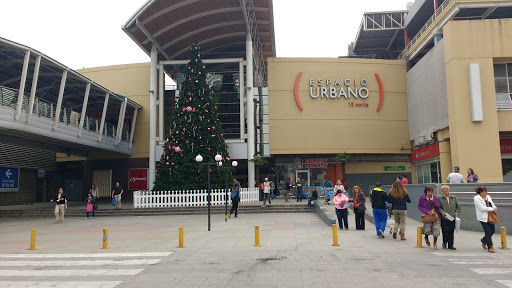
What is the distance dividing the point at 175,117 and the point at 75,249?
45.7 ft

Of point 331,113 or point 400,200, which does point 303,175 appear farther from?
point 400,200

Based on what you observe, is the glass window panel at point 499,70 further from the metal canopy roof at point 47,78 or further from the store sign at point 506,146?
the metal canopy roof at point 47,78

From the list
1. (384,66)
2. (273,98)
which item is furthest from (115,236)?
(384,66)

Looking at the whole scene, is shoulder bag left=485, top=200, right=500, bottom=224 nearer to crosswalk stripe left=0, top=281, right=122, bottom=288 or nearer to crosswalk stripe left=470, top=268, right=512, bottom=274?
crosswalk stripe left=470, top=268, right=512, bottom=274

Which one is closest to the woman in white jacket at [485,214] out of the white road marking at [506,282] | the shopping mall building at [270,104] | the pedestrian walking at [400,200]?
the pedestrian walking at [400,200]

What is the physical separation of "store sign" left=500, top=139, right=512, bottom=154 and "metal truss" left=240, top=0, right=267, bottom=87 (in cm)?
1902

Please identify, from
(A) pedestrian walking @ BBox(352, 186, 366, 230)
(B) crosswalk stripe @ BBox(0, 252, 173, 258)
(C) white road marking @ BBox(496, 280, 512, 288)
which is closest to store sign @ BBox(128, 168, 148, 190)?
(B) crosswalk stripe @ BBox(0, 252, 173, 258)

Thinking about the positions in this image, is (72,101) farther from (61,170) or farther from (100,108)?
(61,170)

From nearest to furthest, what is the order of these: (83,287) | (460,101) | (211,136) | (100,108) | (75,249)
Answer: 1. (83,287)
2. (75,249)
3. (460,101)
4. (211,136)
5. (100,108)

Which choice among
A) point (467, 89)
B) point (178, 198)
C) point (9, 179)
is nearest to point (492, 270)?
point (467, 89)

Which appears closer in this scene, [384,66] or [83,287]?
[83,287]

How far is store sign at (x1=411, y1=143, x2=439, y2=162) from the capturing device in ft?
80.6

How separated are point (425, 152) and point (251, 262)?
73.7ft

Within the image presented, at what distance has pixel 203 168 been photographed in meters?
21.9
